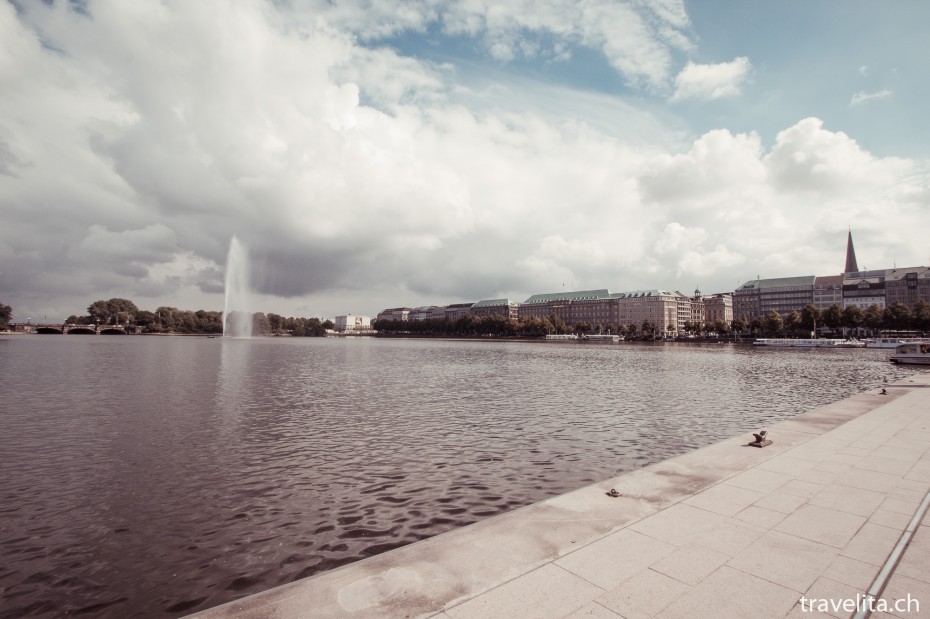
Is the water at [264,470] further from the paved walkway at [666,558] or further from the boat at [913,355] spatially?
the boat at [913,355]

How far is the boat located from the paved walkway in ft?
236

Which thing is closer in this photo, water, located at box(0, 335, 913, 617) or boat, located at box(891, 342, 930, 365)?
water, located at box(0, 335, 913, 617)

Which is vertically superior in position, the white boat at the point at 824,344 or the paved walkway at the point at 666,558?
the paved walkway at the point at 666,558

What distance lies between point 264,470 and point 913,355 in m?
83.2

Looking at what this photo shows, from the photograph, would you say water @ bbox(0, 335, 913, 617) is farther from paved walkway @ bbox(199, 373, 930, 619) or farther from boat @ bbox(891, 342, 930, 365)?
boat @ bbox(891, 342, 930, 365)

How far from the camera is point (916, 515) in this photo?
27.2 ft

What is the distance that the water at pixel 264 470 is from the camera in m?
8.79

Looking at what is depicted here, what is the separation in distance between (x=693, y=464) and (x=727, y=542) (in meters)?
5.35

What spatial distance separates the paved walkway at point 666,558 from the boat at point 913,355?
236 feet

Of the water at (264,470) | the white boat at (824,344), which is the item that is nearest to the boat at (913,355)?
the water at (264,470)

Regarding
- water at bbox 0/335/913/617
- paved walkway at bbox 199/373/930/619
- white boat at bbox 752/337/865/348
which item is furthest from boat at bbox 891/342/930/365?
white boat at bbox 752/337/865/348

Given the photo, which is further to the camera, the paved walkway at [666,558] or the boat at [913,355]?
the boat at [913,355]

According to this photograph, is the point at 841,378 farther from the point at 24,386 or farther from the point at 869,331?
the point at 869,331

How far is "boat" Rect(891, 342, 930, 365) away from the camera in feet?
207
